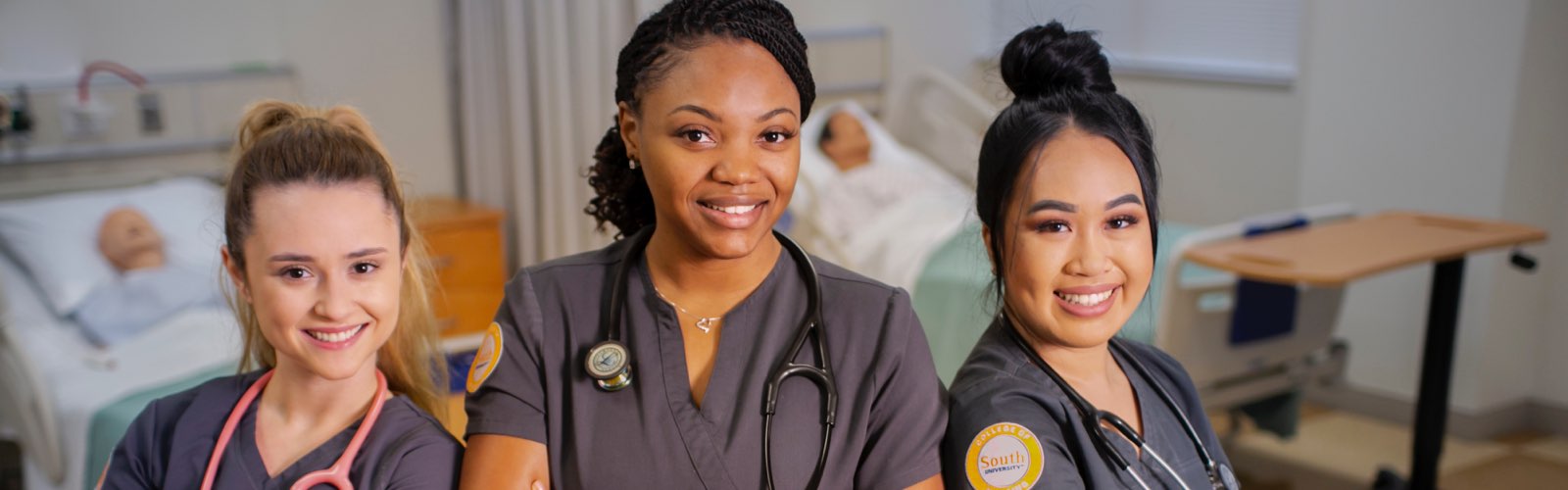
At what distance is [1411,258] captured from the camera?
3.07 m

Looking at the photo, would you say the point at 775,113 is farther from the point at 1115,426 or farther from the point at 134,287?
the point at 134,287

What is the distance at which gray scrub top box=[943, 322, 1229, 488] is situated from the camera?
1431 millimetres

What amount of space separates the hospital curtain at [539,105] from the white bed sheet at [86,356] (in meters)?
0.82

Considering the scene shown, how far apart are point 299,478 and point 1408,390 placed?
369 centimetres

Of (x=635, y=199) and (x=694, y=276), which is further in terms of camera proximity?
(x=635, y=199)

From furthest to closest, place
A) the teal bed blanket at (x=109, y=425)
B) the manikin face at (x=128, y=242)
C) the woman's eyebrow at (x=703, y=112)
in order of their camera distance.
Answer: the manikin face at (x=128, y=242) < the teal bed blanket at (x=109, y=425) < the woman's eyebrow at (x=703, y=112)

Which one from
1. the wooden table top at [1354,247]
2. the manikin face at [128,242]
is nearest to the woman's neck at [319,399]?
the wooden table top at [1354,247]

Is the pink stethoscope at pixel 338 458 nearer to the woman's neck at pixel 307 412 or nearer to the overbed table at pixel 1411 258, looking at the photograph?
the woman's neck at pixel 307 412

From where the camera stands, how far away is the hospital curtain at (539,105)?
3221 millimetres

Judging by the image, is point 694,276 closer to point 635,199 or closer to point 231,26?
point 635,199

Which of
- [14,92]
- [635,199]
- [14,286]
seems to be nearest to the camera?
[635,199]

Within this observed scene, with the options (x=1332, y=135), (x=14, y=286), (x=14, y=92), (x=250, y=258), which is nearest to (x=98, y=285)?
(x=14, y=286)

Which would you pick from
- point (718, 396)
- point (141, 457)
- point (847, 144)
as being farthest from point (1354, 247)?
point (141, 457)

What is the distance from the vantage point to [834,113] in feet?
15.4
